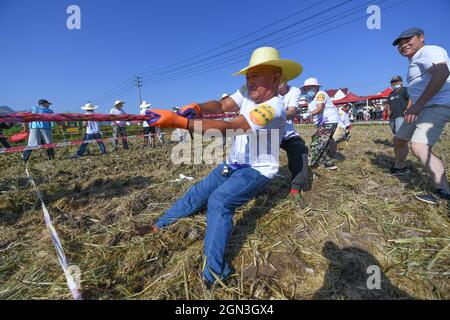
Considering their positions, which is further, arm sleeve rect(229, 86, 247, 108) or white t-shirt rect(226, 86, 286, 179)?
arm sleeve rect(229, 86, 247, 108)

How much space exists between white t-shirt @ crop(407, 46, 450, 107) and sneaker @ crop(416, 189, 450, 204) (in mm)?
961

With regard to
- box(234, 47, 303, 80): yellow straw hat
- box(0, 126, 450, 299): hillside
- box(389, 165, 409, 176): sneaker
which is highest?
box(234, 47, 303, 80): yellow straw hat

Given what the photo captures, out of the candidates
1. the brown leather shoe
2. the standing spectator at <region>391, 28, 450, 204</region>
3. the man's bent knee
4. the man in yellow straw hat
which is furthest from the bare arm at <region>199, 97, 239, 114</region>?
the man's bent knee

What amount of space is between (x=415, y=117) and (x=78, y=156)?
7.72m

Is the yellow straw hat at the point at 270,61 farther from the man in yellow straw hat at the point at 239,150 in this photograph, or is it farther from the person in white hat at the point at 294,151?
the person in white hat at the point at 294,151

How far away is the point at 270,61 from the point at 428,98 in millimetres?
1865

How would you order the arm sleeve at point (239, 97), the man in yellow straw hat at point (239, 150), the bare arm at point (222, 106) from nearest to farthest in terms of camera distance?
the man in yellow straw hat at point (239, 150)
the bare arm at point (222, 106)
the arm sleeve at point (239, 97)

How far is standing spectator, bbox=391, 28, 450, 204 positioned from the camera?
249 cm

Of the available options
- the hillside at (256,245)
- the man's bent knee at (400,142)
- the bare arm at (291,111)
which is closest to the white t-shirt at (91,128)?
the hillside at (256,245)

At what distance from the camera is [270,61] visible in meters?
1.88

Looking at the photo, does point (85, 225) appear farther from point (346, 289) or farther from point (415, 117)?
point (415, 117)

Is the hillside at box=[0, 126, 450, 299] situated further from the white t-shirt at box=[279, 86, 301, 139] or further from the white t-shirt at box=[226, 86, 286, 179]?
the white t-shirt at box=[279, 86, 301, 139]

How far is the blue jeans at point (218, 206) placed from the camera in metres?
1.75

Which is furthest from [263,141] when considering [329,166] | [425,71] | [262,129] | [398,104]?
[398,104]
